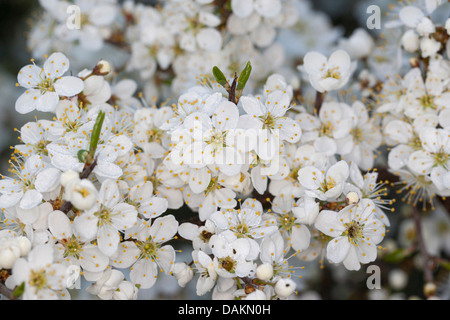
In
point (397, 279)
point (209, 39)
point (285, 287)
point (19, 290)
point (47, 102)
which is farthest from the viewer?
point (397, 279)

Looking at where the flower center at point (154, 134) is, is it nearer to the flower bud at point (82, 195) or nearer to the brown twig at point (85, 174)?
the brown twig at point (85, 174)

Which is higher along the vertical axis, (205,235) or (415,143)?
(415,143)

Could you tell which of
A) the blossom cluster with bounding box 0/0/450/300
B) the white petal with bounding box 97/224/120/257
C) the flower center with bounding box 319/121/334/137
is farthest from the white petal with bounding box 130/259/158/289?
the flower center with bounding box 319/121/334/137

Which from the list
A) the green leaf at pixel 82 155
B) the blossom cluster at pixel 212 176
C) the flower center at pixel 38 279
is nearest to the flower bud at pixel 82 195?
the blossom cluster at pixel 212 176

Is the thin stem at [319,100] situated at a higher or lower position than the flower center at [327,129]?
higher

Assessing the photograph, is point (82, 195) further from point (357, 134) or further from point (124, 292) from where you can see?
point (357, 134)

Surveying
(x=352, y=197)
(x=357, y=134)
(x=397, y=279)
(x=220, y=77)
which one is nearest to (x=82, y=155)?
(x=220, y=77)
